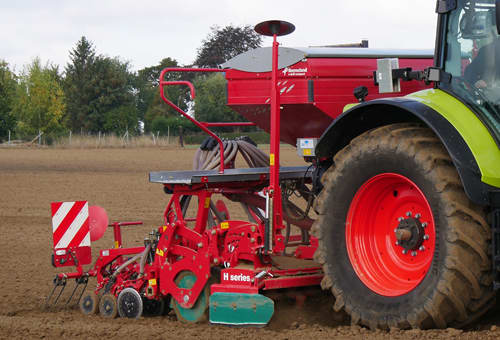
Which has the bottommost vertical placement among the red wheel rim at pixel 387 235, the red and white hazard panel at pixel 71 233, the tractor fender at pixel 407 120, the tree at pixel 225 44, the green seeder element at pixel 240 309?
the green seeder element at pixel 240 309

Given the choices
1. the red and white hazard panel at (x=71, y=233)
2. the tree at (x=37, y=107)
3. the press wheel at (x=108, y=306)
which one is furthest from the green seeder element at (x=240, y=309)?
the tree at (x=37, y=107)

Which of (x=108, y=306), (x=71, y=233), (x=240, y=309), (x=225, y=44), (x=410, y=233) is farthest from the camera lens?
(x=225, y=44)

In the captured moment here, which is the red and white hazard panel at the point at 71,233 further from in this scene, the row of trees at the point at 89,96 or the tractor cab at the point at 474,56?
the row of trees at the point at 89,96

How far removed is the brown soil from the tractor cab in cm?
122

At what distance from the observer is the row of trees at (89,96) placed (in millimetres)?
44625

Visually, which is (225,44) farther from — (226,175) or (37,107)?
(226,175)

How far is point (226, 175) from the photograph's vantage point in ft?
18.1

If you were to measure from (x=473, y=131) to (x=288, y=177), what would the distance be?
2259 mm

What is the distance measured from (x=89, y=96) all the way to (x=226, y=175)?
2090 inches

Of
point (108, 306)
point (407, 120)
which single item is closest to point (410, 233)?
point (407, 120)

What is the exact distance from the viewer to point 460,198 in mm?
3598

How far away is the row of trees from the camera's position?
146ft

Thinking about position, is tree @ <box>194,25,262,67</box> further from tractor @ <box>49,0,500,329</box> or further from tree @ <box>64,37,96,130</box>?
tractor @ <box>49,0,500,329</box>

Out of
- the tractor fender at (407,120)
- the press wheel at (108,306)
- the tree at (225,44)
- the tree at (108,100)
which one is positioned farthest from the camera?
the tree at (108,100)
